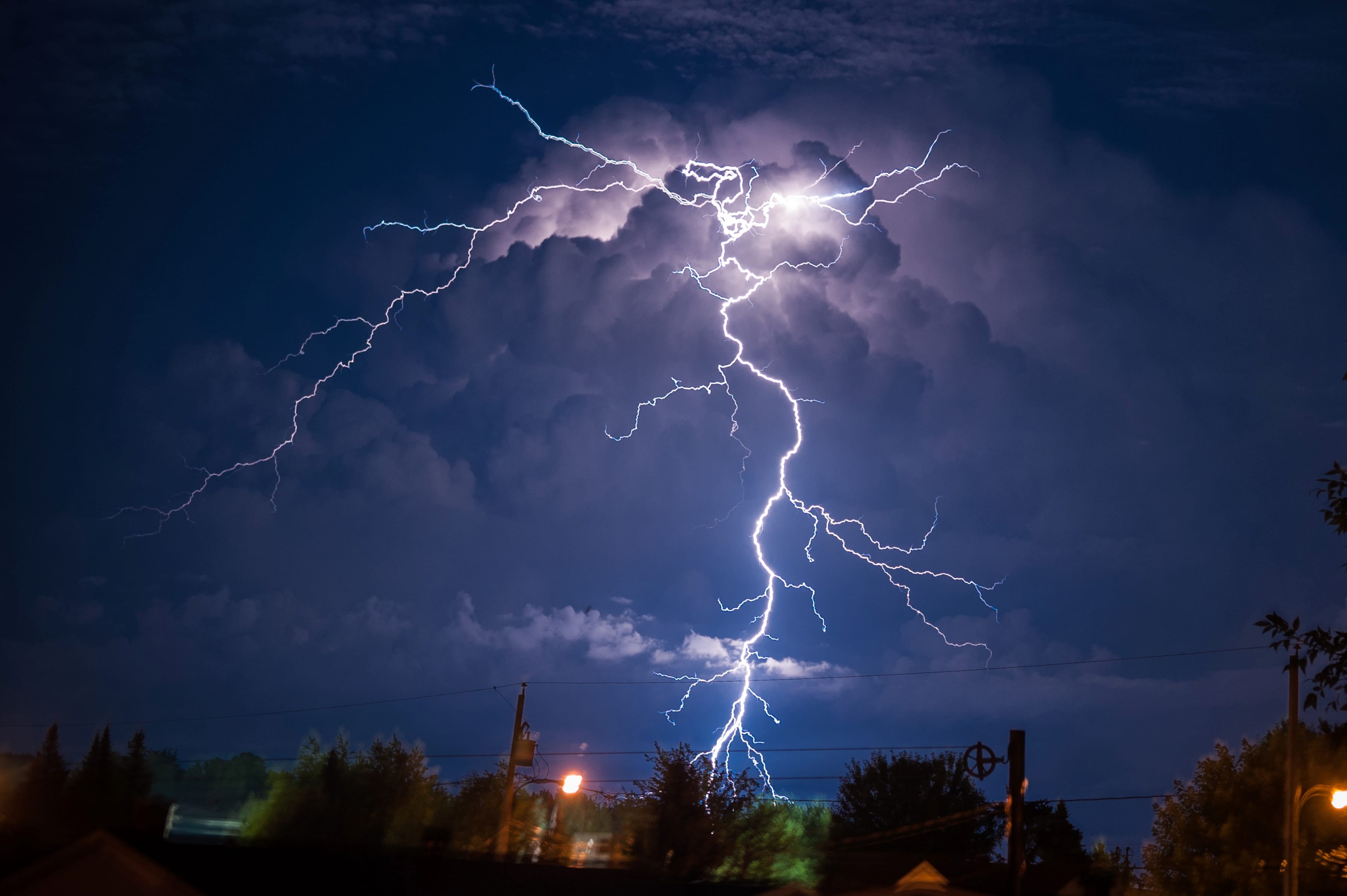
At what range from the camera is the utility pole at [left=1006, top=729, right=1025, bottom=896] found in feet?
53.7

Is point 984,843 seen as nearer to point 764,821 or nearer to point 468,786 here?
Answer: point 764,821

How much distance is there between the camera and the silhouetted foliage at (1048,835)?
49.3 meters

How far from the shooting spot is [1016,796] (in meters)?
16.5

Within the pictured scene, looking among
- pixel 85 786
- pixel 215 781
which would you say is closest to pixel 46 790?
pixel 85 786

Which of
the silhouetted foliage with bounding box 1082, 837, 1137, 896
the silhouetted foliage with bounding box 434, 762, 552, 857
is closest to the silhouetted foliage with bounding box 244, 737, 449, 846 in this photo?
the silhouetted foliage with bounding box 434, 762, 552, 857

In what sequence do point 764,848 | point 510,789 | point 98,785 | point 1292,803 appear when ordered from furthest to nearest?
1. point 98,785
2. point 764,848
3. point 510,789
4. point 1292,803

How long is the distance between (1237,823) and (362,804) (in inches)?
1233

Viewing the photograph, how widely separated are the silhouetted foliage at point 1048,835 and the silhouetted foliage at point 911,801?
1620 mm

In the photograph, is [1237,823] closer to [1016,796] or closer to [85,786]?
[1016,796]

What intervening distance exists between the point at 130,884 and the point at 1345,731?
24.4 meters

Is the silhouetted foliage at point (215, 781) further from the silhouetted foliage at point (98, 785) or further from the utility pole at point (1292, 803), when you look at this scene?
the utility pole at point (1292, 803)

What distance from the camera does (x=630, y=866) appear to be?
2984cm

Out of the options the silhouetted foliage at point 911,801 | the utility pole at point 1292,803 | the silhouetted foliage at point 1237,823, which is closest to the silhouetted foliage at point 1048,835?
the silhouetted foliage at point 911,801

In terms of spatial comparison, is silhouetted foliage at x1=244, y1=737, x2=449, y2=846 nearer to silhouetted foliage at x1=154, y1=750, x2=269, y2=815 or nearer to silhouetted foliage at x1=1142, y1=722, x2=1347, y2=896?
silhouetted foliage at x1=154, y1=750, x2=269, y2=815
